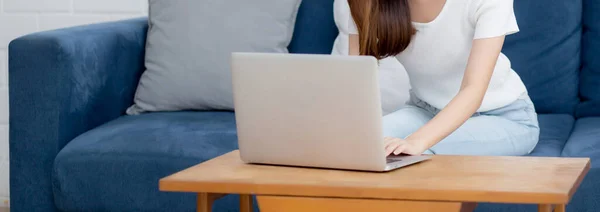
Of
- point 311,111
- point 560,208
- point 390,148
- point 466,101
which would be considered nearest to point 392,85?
point 466,101

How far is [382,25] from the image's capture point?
6.10 ft

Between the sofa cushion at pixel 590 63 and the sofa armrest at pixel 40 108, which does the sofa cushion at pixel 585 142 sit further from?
the sofa armrest at pixel 40 108

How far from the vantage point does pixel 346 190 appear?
4.10 feet

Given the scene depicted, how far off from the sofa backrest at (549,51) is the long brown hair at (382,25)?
0.64 metres

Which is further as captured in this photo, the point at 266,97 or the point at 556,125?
the point at 556,125

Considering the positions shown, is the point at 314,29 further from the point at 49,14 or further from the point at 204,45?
the point at 49,14

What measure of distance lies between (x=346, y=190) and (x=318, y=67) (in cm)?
19

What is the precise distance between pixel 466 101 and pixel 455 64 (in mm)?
288

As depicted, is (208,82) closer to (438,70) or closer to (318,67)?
(438,70)

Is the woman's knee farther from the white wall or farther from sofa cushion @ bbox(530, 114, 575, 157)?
the white wall

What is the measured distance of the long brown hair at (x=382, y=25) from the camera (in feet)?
6.02

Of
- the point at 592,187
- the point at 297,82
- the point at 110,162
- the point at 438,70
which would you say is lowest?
the point at 110,162

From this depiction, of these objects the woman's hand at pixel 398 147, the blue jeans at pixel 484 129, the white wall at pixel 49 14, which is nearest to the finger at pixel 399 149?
the woman's hand at pixel 398 147

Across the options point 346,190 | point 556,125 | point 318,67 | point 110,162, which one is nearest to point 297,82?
point 318,67
